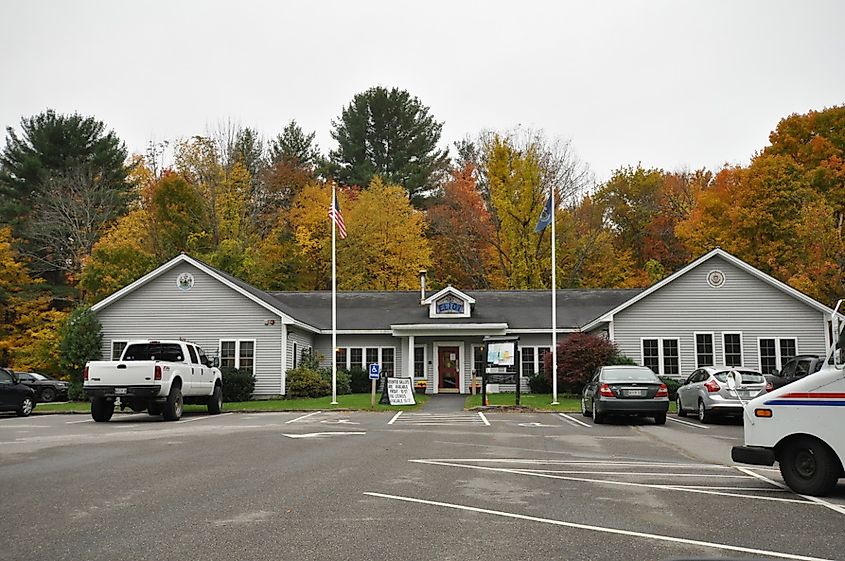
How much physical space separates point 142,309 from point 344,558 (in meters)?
29.5

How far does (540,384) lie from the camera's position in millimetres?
35500

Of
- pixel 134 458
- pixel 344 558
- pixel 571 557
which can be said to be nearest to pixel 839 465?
pixel 571 557

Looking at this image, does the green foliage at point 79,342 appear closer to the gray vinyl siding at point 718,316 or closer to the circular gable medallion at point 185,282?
the circular gable medallion at point 185,282

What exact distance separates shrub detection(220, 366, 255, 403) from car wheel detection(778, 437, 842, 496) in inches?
997

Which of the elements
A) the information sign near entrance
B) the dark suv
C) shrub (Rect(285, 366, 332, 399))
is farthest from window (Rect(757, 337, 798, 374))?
shrub (Rect(285, 366, 332, 399))

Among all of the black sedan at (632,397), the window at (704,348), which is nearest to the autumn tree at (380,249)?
the window at (704,348)

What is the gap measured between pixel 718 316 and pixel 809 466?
24.4m

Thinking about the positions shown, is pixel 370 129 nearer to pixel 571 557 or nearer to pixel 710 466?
pixel 710 466

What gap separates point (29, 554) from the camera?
6.64 meters

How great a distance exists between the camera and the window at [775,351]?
108ft

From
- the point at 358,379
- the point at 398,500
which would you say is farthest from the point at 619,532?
the point at 358,379

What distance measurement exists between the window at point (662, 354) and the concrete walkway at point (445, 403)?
7.68 meters

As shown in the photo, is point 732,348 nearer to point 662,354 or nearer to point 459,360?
point 662,354

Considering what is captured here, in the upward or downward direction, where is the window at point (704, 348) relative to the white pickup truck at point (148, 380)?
upward
